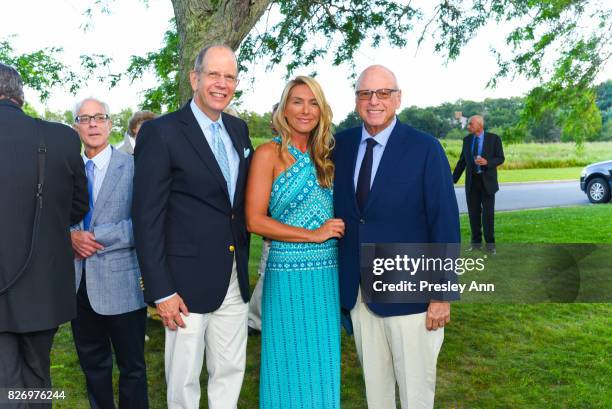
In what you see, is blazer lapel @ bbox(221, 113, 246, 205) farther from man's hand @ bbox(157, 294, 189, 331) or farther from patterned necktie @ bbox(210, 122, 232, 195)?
man's hand @ bbox(157, 294, 189, 331)

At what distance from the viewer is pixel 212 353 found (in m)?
3.64

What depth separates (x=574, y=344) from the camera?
6.79 meters

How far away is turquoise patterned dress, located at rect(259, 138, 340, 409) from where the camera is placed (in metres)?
3.61

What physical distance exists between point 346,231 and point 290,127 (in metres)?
0.68

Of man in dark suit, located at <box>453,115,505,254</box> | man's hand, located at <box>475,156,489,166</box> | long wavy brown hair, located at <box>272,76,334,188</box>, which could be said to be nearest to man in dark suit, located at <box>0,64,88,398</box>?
long wavy brown hair, located at <box>272,76,334,188</box>

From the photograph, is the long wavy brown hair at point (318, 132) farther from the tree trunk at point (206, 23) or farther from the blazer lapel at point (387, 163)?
the tree trunk at point (206, 23)

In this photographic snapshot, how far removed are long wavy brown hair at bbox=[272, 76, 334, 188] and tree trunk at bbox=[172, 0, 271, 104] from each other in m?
3.20

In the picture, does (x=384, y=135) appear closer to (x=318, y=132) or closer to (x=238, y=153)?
(x=318, y=132)

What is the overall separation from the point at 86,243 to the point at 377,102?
6.46 ft

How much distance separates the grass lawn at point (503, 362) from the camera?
527 centimetres

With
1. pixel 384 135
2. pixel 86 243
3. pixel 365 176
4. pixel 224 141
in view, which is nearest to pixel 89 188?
pixel 86 243

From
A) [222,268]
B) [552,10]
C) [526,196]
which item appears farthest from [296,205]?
[526,196]

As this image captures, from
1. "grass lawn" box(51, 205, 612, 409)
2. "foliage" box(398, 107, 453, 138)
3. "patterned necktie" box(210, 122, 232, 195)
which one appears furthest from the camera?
"foliage" box(398, 107, 453, 138)

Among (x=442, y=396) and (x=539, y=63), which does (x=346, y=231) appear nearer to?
(x=442, y=396)
